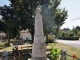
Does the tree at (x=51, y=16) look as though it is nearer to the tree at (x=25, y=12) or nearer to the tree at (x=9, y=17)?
the tree at (x=25, y=12)

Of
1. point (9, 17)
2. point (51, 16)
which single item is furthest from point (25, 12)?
point (51, 16)

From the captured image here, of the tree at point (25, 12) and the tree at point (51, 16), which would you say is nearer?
the tree at point (25, 12)

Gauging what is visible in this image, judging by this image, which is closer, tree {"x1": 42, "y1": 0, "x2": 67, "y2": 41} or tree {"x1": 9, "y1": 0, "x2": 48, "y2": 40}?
tree {"x1": 9, "y1": 0, "x2": 48, "y2": 40}

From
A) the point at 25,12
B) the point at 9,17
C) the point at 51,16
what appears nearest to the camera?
the point at 25,12

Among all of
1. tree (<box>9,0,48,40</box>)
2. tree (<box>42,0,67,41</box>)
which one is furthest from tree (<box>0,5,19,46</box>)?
tree (<box>42,0,67,41</box>)

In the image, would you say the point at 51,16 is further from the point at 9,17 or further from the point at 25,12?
the point at 9,17

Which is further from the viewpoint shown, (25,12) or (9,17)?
(9,17)

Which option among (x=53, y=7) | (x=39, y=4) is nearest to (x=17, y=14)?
(x=39, y=4)

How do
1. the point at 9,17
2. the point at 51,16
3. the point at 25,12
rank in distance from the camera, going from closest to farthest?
the point at 25,12
the point at 51,16
the point at 9,17

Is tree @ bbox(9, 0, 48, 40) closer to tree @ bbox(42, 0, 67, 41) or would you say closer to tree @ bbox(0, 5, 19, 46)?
tree @ bbox(0, 5, 19, 46)

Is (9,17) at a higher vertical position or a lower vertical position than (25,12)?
lower

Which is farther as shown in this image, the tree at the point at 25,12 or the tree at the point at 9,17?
the tree at the point at 9,17

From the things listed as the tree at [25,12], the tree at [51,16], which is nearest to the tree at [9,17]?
the tree at [25,12]

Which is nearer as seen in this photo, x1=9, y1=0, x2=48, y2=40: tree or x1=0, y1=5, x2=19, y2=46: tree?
x1=9, y1=0, x2=48, y2=40: tree
